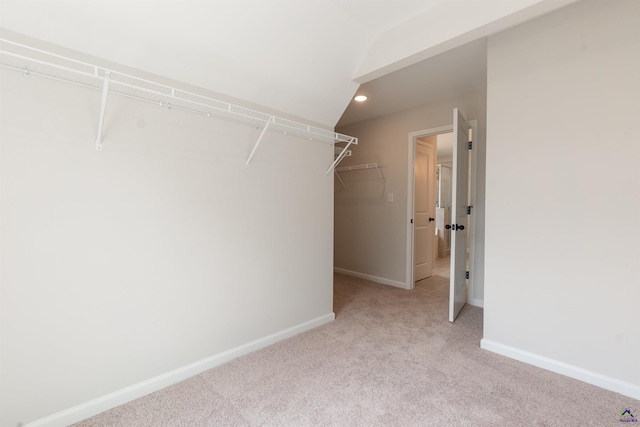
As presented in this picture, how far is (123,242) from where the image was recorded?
163cm

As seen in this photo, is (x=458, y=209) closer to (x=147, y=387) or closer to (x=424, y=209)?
(x=424, y=209)

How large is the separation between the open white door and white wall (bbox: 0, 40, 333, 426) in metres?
1.54

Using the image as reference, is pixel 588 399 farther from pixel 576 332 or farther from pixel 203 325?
pixel 203 325

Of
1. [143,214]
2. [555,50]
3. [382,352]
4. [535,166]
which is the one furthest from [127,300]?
[555,50]

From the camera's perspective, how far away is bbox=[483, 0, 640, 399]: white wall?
1.74 meters

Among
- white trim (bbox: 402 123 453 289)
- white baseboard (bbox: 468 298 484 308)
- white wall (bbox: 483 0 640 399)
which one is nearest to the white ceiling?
white wall (bbox: 483 0 640 399)

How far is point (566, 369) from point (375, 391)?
131 cm

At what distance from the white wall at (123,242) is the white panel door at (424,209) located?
2398 mm

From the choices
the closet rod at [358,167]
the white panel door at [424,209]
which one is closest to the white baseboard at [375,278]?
the white panel door at [424,209]

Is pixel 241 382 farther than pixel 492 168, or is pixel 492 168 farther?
pixel 492 168

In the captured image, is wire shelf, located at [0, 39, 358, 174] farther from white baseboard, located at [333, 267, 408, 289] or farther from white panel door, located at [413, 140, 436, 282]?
white baseboard, located at [333, 267, 408, 289]

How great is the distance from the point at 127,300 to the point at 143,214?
19.4 inches

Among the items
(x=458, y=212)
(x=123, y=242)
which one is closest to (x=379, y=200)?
(x=458, y=212)

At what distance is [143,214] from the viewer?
1698mm
